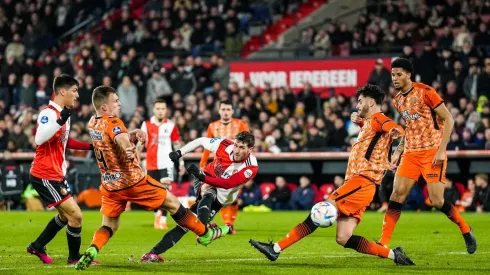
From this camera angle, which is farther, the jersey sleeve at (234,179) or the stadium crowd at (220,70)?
the stadium crowd at (220,70)

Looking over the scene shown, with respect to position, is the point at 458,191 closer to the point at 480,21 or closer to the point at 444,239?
the point at 480,21

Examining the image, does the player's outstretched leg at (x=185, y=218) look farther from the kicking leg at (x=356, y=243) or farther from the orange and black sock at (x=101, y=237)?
the kicking leg at (x=356, y=243)

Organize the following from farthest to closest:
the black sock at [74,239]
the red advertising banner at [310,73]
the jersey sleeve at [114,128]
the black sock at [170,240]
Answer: the red advertising banner at [310,73], the black sock at [170,240], the black sock at [74,239], the jersey sleeve at [114,128]

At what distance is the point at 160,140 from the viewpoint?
18984mm

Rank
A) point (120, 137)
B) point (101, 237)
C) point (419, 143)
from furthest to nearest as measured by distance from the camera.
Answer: point (419, 143) < point (101, 237) < point (120, 137)

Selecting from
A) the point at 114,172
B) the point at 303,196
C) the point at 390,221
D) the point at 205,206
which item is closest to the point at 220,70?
the point at 303,196

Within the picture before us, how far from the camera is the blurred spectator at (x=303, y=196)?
2562cm

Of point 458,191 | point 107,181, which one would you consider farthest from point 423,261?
point 458,191

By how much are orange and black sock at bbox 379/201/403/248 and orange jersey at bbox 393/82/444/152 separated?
31.7 inches

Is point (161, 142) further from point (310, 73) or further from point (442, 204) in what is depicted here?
point (310, 73)

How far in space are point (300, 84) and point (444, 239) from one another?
14.0m

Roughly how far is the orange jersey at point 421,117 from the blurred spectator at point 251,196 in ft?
42.6

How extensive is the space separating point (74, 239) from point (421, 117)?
15.5 ft

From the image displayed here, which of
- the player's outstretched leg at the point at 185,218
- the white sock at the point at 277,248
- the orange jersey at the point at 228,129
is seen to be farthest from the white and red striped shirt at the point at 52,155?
the orange jersey at the point at 228,129
